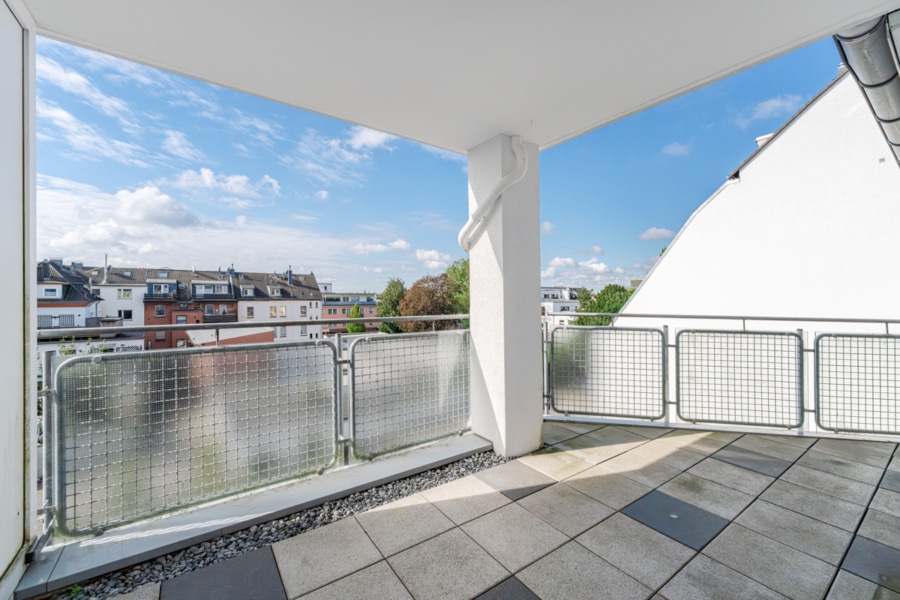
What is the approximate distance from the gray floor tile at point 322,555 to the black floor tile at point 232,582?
0.05 metres

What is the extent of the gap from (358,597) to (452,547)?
0.49 meters

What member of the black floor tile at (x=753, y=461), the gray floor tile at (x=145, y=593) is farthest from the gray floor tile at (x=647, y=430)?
the gray floor tile at (x=145, y=593)

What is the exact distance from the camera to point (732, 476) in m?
2.39

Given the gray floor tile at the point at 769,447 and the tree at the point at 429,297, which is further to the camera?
the tree at the point at 429,297

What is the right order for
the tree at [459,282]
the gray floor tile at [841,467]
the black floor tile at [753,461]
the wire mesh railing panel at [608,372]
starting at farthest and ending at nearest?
the tree at [459,282], the wire mesh railing panel at [608,372], the black floor tile at [753,461], the gray floor tile at [841,467]

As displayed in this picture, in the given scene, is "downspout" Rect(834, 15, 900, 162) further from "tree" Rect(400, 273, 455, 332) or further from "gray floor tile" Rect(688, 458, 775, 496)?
"tree" Rect(400, 273, 455, 332)

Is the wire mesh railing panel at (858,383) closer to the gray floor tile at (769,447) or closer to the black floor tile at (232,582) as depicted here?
the gray floor tile at (769,447)

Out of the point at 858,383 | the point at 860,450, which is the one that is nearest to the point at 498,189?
the point at 860,450

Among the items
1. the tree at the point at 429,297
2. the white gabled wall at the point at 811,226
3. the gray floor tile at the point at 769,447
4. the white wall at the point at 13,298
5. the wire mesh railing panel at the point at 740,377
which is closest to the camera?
the white wall at the point at 13,298

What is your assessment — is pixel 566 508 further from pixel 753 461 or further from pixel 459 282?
pixel 459 282

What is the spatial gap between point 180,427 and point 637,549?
2489 millimetres

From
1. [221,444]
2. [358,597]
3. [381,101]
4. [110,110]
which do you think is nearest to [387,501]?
[358,597]

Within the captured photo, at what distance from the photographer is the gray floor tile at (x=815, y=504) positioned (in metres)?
1.91

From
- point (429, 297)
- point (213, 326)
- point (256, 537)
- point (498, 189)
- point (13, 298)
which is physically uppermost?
point (498, 189)
